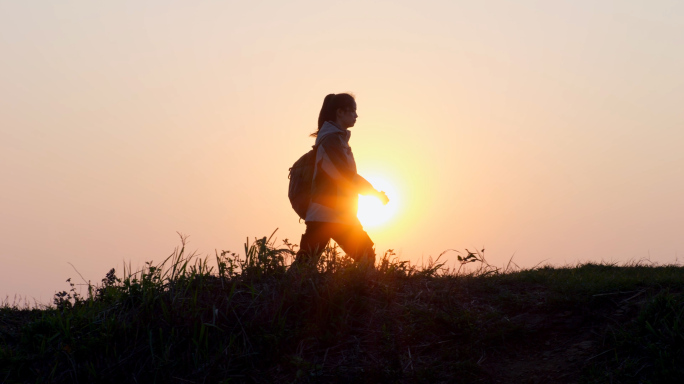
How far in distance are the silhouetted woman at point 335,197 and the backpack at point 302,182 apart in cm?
10

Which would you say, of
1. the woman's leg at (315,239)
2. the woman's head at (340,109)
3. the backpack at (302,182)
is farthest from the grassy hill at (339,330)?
the woman's head at (340,109)

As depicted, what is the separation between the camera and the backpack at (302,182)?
6.63 metres

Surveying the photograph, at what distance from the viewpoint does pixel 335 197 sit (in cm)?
647

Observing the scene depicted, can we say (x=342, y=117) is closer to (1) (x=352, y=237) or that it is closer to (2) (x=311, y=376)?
(1) (x=352, y=237)

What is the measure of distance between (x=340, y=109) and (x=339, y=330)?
2.52m

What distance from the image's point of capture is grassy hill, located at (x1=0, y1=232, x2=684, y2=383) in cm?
471

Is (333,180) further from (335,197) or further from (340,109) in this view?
(340,109)

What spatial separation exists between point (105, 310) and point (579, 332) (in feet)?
13.7

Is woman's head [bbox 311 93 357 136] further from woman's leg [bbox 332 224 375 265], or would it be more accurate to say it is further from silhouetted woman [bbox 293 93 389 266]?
woman's leg [bbox 332 224 375 265]

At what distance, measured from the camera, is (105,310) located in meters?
5.55

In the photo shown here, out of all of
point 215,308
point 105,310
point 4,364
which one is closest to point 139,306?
point 105,310

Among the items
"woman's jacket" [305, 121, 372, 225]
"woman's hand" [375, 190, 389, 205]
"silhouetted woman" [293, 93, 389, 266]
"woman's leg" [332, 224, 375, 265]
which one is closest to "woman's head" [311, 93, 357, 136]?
"silhouetted woman" [293, 93, 389, 266]

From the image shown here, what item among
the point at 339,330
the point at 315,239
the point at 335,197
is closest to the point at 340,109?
the point at 335,197

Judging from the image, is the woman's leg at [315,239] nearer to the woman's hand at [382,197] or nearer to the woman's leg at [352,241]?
the woman's leg at [352,241]
